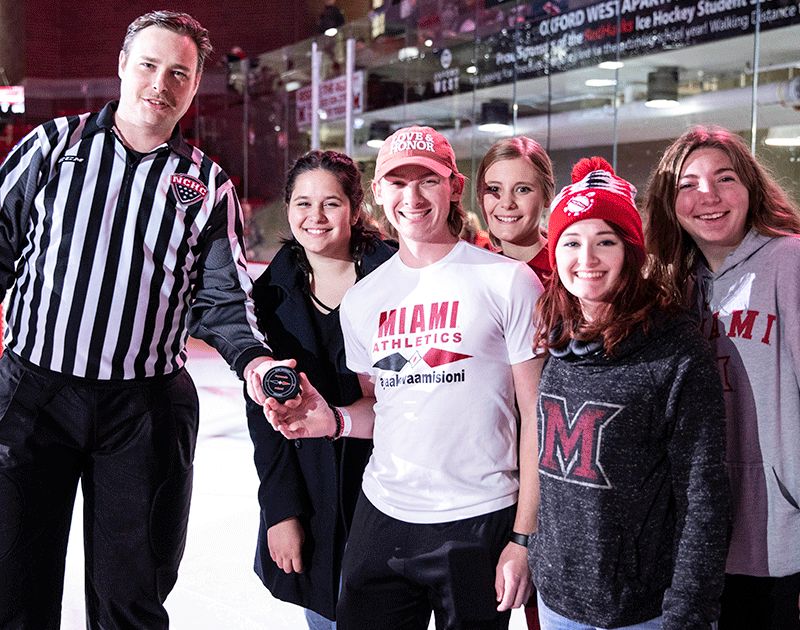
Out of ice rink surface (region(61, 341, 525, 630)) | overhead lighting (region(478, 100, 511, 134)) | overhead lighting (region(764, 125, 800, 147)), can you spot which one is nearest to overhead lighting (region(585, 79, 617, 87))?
overhead lighting (region(478, 100, 511, 134))

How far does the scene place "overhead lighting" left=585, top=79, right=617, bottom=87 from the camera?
22.6ft

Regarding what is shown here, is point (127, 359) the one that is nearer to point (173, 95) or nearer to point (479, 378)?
point (173, 95)

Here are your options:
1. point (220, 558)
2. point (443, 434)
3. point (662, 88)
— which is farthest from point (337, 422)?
point (662, 88)

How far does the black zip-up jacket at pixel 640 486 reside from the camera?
144cm

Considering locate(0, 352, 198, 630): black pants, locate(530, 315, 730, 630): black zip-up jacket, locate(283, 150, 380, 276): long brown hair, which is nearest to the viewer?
locate(530, 315, 730, 630): black zip-up jacket

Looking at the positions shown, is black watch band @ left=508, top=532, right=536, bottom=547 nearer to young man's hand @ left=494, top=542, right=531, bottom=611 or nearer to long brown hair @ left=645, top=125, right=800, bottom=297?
young man's hand @ left=494, top=542, right=531, bottom=611

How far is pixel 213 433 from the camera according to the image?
5.43m

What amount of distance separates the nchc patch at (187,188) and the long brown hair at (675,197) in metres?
0.96

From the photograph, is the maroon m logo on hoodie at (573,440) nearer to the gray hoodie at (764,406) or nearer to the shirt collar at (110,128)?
the gray hoodie at (764,406)

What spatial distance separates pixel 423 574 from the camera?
5.54 ft

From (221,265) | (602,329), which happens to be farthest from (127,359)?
(602,329)

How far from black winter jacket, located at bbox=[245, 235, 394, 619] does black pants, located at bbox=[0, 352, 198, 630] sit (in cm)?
21

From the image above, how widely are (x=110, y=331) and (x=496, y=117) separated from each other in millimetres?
6089

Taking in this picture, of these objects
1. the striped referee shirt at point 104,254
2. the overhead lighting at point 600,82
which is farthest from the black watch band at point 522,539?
the overhead lighting at point 600,82
